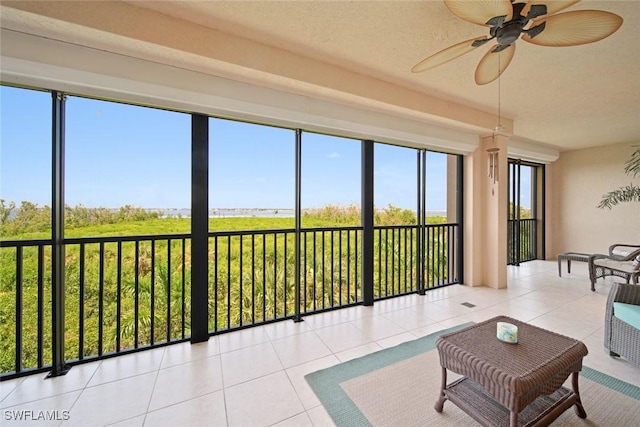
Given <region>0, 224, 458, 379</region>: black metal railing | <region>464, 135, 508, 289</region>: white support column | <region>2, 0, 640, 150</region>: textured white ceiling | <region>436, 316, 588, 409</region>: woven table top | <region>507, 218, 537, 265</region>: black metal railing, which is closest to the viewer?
<region>436, 316, 588, 409</region>: woven table top

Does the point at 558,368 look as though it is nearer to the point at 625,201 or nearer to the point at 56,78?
the point at 56,78

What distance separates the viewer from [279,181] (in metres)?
3.20

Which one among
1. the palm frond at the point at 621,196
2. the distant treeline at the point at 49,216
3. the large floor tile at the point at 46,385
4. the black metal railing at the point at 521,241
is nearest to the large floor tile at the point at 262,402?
the large floor tile at the point at 46,385

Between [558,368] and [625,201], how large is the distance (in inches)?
248

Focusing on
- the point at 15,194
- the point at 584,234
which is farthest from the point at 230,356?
the point at 584,234

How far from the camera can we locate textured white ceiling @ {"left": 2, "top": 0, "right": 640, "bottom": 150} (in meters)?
1.70

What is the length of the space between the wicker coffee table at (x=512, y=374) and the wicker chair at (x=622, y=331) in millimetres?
948

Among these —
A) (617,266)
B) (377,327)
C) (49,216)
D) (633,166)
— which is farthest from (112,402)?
(633,166)

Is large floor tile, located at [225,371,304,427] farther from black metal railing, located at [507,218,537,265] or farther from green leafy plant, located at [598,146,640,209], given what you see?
green leafy plant, located at [598,146,640,209]

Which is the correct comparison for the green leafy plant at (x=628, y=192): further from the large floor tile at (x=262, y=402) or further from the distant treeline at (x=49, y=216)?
the distant treeline at (x=49, y=216)

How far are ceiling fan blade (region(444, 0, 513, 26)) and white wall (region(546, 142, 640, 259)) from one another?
21.0ft

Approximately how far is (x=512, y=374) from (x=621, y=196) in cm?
655

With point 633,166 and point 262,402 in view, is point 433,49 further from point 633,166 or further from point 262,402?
point 633,166

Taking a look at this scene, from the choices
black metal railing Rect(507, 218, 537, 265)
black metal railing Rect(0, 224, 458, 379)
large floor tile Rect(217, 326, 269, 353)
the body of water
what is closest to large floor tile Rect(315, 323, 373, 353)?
black metal railing Rect(0, 224, 458, 379)
